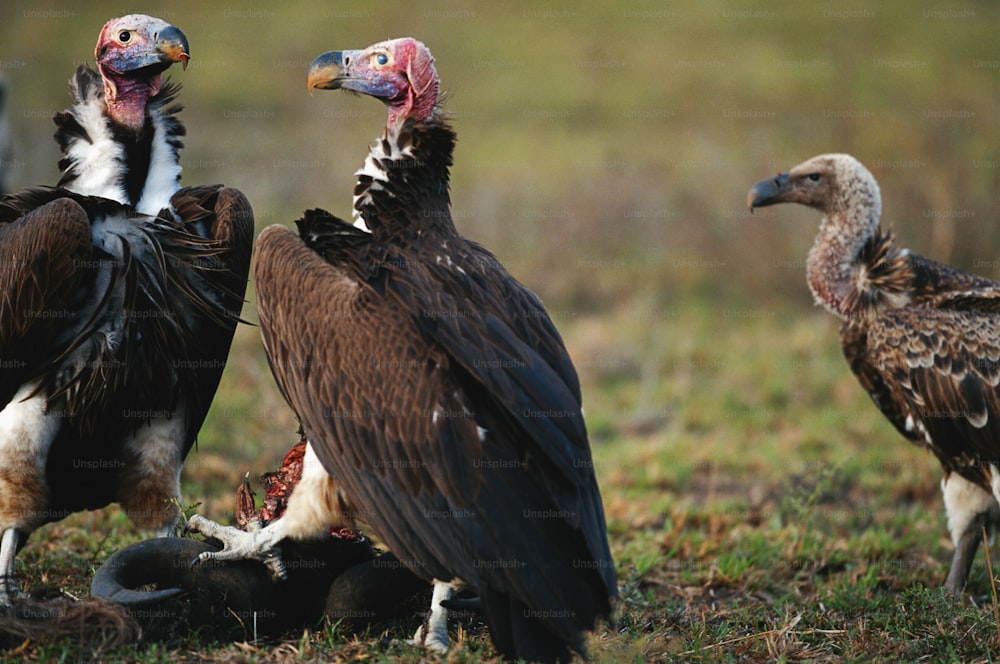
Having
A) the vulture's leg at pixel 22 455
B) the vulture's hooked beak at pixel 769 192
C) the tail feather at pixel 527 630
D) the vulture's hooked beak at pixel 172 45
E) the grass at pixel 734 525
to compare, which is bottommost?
the grass at pixel 734 525

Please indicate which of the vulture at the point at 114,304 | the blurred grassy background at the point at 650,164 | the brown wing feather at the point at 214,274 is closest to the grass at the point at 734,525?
the blurred grassy background at the point at 650,164

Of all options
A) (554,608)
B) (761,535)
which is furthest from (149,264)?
(761,535)

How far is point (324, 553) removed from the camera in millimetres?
4293

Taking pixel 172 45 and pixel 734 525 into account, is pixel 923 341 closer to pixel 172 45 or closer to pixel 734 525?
pixel 734 525

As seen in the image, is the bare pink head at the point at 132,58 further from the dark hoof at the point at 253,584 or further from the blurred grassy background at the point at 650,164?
the dark hoof at the point at 253,584

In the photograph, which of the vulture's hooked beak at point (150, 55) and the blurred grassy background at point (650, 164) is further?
the blurred grassy background at point (650, 164)

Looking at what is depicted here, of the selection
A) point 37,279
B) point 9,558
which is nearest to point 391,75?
point 37,279

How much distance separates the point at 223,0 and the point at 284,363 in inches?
715

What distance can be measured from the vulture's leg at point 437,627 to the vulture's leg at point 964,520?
264 cm

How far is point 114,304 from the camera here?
4363mm

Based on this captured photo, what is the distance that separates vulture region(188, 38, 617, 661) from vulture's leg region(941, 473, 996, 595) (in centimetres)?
245

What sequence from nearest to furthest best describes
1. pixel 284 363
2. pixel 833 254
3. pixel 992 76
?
pixel 284 363 → pixel 833 254 → pixel 992 76

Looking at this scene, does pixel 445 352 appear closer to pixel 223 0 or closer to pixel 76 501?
pixel 76 501

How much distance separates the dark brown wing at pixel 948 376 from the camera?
5.48 m
